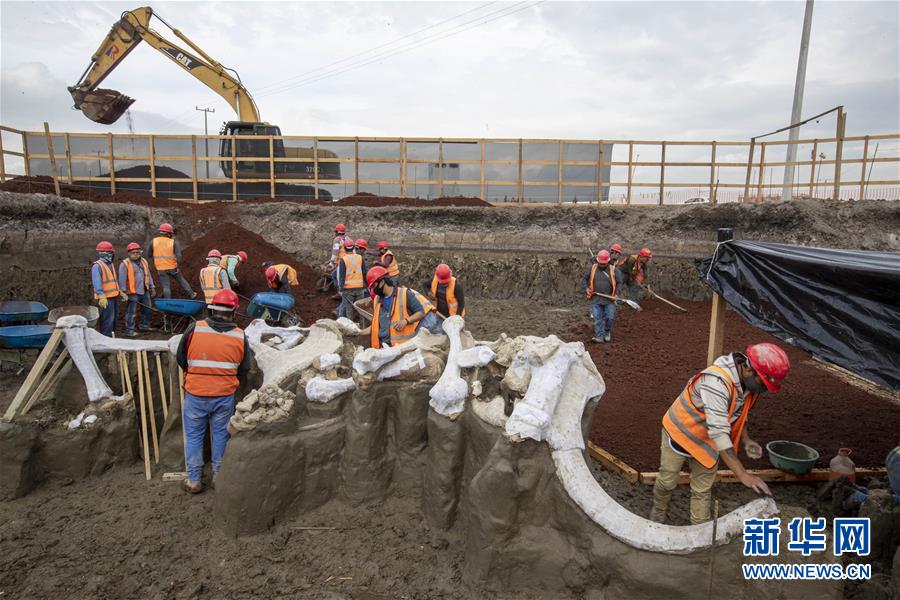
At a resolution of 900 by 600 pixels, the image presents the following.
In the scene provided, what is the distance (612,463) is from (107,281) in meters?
7.46

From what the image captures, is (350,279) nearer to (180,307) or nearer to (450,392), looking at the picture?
(180,307)

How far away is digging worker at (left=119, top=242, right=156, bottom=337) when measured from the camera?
8.03 metres

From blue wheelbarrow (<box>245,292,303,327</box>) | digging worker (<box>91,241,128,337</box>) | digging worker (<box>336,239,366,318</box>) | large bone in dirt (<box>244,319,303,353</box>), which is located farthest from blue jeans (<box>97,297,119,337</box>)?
large bone in dirt (<box>244,319,303,353</box>)

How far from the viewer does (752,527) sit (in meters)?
2.76

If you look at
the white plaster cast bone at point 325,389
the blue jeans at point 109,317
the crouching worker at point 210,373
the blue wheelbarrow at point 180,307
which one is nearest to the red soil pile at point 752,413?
the white plaster cast bone at point 325,389

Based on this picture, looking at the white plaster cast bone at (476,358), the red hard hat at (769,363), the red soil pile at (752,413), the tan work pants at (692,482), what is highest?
the red hard hat at (769,363)

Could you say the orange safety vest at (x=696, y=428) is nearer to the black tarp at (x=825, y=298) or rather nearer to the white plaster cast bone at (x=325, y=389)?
the black tarp at (x=825, y=298)

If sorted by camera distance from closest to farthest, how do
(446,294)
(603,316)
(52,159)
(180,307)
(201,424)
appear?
(201,424) < (446,294) < (180,307) < (603,316) < (52,159)

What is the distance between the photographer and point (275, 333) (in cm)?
520

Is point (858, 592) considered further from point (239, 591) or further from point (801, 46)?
point (801, 46)

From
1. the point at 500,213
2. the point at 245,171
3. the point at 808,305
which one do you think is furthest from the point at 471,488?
the point at 245,171

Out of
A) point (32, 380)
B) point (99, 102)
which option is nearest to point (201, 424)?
point (32, 380)

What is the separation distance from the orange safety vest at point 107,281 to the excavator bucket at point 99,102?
11.1 meters

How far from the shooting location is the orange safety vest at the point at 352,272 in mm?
8977
